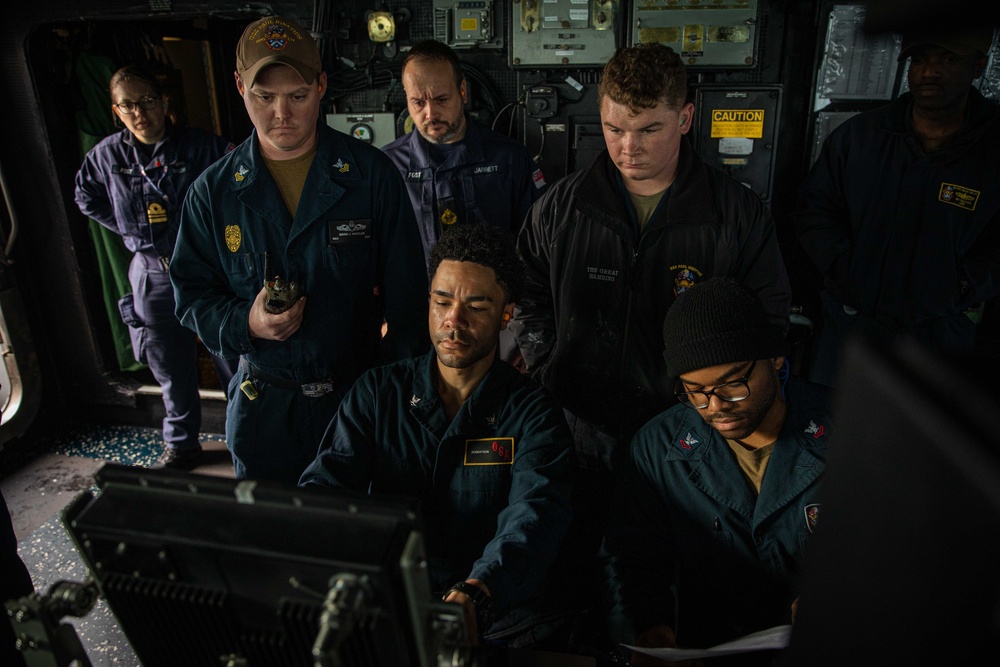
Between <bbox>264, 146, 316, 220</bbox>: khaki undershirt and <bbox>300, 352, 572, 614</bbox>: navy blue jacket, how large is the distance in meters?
0.69

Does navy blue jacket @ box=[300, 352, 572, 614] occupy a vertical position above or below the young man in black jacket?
below

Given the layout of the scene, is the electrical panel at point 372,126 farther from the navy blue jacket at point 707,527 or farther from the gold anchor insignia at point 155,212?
the navy blue jacket at point 707,527

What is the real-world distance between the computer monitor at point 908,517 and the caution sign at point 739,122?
10.4ft

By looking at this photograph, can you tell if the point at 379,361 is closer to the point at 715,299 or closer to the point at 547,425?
the point at 547,425

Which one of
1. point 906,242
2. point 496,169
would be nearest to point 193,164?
point 496,169

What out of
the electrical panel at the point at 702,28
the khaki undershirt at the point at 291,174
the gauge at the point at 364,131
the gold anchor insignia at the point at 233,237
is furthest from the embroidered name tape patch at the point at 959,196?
the gauge at the point at 364,131

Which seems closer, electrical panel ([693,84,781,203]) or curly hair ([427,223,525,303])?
curly hair ([427,223,525,303])

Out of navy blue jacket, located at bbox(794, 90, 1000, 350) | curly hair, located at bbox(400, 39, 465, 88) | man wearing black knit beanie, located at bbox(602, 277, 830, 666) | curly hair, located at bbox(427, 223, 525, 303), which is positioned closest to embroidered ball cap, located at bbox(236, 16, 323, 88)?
curly hair, located at bbox(427, 223, 525, 303)

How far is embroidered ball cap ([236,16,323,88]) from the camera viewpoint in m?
Answer: 1.89

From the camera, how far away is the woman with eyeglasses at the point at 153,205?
329 cm

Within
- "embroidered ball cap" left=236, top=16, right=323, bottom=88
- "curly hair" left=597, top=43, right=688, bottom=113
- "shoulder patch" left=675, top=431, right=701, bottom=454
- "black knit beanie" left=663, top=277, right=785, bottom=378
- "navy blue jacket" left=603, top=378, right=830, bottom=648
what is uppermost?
"embroidered ball cap" left=236, top=16, right=323, bottom=88

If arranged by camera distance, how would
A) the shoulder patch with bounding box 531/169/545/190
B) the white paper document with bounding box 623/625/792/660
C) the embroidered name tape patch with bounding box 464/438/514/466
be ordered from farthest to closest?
the shoulder patch with bounding box 531/169/545/190, the embroidered name tape patch with bounding box 464/438/514/466, the white paper document with bounding box 623/625/792/660

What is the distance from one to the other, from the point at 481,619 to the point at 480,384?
633 mm

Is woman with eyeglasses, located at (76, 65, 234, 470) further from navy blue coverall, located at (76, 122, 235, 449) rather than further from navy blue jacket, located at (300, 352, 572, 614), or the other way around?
navy blue jacket, located at (300, 352, 572, 614)
